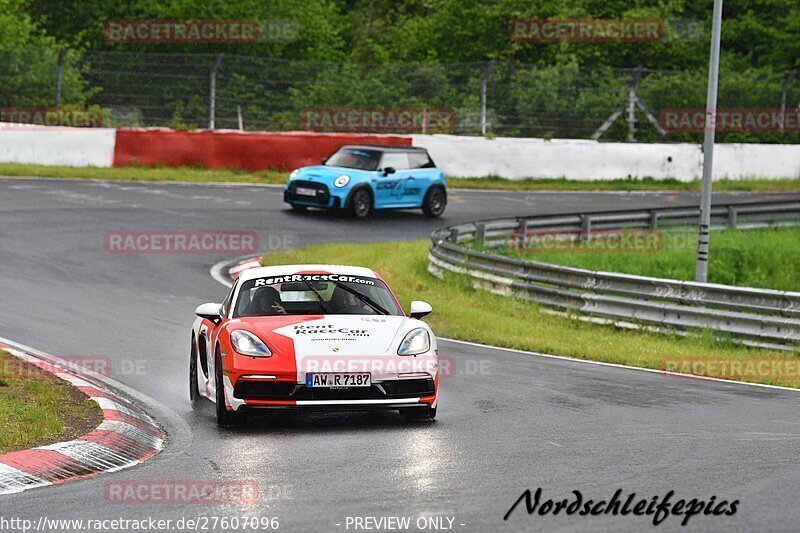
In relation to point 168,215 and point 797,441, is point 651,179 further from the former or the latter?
point 797,441

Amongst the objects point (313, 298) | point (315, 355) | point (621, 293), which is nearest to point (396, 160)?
point (621, 293)

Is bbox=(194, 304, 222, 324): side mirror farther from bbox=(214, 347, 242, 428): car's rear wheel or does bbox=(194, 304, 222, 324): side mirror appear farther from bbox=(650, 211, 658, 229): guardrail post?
bbox=(650, 211, 658, 229): guardrail post

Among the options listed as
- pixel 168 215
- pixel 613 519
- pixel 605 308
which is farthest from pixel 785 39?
pixel 613 519

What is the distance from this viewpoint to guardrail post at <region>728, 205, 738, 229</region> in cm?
2845

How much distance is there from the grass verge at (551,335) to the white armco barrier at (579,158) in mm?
12408

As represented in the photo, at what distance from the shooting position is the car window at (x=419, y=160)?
28625 mm

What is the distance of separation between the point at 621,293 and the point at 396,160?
11.6 metres

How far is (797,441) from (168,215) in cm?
1851

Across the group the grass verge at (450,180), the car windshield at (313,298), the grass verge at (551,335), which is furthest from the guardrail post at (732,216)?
the car windshield at (313,298)

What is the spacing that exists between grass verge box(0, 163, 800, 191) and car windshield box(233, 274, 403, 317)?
21234 mm

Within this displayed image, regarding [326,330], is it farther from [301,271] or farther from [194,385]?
[194,385]

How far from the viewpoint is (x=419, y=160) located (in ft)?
94.6

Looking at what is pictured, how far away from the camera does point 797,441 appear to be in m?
9.31

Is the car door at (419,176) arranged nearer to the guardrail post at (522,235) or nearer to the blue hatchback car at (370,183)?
the blue hatchback car at (370,183)
